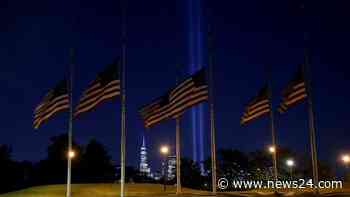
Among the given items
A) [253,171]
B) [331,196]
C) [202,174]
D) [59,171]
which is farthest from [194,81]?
[202,174]

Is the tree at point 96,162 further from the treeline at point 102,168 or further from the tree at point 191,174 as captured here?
the tree at point 191,174

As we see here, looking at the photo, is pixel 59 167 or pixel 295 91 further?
pixel 59 167

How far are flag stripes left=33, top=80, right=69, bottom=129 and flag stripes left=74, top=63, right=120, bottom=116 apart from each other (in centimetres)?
117

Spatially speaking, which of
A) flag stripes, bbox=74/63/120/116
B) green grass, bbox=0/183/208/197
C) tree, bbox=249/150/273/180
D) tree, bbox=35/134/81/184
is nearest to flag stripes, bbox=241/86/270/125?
green grass, bbox=0/183/208/197

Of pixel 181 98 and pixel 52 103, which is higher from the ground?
pixel 181 98

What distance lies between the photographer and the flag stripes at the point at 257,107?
41.2m

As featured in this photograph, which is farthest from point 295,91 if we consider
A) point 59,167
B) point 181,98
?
point 59,167

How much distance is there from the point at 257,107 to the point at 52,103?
14.6 metres

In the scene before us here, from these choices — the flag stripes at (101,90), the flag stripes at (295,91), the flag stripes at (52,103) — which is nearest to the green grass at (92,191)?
the flag stripes at (52,103)

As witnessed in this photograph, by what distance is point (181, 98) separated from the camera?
3647 cm

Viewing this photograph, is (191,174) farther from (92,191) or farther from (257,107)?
(257,107)

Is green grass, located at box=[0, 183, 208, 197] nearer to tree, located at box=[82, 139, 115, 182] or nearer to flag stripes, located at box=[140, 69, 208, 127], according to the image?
flag stripes, located at box=[140, 69, 208, 127]

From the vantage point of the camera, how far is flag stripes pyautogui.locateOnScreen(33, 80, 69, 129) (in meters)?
35.2

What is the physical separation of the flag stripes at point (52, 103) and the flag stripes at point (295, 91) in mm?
14719
